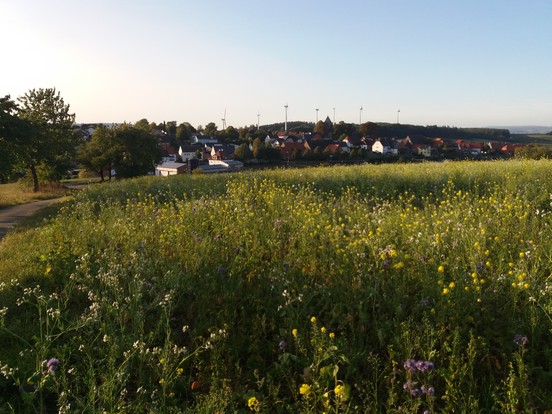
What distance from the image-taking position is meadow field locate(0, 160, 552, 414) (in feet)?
9.13

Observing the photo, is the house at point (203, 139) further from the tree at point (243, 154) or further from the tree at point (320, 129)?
the tree at point (243, 154)

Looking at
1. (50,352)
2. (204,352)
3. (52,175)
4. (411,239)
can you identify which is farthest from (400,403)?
(52,175)

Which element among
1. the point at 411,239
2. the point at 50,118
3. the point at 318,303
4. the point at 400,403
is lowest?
the point at 400,403

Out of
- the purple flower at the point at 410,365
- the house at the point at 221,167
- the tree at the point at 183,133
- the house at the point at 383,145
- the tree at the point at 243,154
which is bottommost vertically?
the house at the point at 221,167

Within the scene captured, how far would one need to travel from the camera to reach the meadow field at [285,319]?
278 centimetres

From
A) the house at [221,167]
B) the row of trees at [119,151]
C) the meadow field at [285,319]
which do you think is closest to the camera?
the meadow field at [285,319]

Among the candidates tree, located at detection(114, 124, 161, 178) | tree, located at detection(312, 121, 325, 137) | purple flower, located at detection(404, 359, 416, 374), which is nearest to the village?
tree, located at detection(312, 121, 325, 137)

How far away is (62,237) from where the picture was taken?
6.82 m

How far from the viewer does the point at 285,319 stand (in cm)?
360

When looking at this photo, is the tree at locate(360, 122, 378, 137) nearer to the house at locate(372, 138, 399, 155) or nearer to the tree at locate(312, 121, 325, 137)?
the tree at locate(312, 121, 325, 137)

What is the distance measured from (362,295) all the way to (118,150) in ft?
117

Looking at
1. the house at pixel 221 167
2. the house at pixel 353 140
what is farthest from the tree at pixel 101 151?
the house at pixel 353 140

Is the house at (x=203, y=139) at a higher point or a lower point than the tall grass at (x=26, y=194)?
higher

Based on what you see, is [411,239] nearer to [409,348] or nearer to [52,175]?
[409,348]
